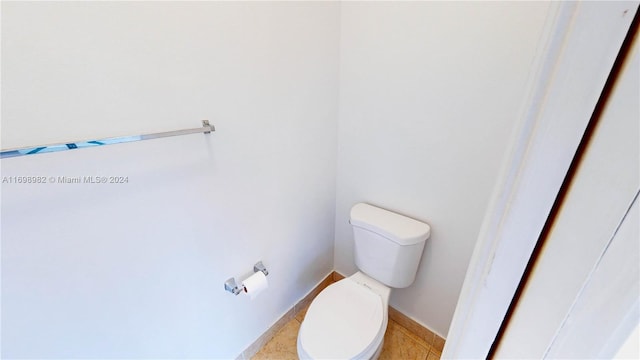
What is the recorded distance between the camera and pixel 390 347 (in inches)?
60.4

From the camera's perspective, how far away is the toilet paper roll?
3.85 feet

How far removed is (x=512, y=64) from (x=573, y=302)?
3.01 ft

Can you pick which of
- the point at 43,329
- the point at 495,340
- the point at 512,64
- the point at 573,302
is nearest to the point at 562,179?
the point at 573,302

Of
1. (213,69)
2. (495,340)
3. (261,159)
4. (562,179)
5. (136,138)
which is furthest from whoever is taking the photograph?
(261,159)

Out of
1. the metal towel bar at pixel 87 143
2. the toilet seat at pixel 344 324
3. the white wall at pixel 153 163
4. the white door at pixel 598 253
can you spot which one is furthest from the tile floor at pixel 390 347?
the white door at pixel 598 253

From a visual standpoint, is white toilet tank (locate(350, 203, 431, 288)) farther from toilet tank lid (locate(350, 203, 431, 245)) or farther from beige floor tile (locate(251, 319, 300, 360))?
beige floor tile (locate(251, 319, 300, 360))

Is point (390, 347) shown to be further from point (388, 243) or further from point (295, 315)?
point (388, 243)

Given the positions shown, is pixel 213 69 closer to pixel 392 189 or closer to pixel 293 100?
pixel 293 100

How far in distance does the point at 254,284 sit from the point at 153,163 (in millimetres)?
680

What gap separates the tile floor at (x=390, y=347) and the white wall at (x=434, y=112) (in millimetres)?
144

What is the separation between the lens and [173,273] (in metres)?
0.98

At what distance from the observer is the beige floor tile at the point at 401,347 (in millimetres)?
1484

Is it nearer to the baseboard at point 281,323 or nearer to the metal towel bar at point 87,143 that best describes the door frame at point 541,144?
the metal towel bar at point 87,143

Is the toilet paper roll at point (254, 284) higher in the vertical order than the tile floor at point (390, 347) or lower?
higher
